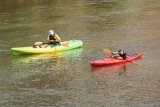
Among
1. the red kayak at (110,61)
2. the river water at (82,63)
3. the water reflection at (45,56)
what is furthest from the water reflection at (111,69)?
the water reflection at (45,56)

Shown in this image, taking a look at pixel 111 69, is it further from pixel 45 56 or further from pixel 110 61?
pixel 45 56

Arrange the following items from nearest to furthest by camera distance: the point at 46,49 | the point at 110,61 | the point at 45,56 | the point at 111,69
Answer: the point at 111,69
the point at 110,61
the point at 45,56
the point at 46,49

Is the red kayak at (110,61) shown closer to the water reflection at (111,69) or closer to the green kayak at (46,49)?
the water reflection at (111,69)

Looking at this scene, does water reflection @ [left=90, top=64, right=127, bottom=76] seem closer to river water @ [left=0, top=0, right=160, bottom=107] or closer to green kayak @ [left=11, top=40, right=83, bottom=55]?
river water @ [left=0, top=0, right=160, bottom=107]

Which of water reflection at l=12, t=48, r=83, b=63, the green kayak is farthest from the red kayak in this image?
the green kayak

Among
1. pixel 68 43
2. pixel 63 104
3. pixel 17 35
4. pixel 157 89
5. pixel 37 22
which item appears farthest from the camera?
pixel 37 22

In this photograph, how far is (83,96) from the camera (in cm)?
1895

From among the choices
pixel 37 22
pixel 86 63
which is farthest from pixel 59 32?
pixel 86 63

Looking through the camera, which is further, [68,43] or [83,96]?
[68,43]

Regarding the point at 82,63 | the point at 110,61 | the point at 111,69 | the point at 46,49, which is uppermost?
the point at 46,49

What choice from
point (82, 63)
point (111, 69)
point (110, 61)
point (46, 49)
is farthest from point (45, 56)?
point (111, 69)

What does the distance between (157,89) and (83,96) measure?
308 cm

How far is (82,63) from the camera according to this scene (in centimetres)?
2436

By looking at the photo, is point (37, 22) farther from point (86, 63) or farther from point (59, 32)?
point (86, 63)
